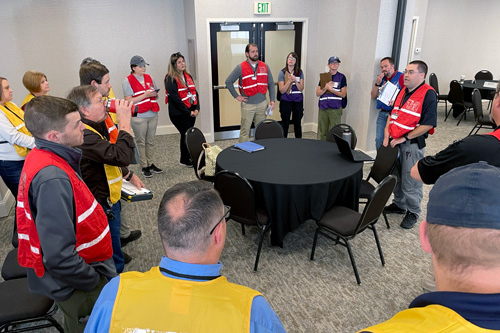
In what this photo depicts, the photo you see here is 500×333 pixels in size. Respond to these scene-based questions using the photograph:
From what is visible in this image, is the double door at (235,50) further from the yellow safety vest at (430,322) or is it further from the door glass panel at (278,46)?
the yellow safety vest at (430,322)

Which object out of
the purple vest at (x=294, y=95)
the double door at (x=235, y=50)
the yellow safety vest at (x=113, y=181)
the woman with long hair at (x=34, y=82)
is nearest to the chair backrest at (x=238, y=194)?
the yellow safety vest at (x=113, y=181)

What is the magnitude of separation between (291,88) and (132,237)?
348cm

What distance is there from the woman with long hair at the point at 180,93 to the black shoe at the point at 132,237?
4.94 feet

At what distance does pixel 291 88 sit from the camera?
5559 mm

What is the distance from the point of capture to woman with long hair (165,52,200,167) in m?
4.73

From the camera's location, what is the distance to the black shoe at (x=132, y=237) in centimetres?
332

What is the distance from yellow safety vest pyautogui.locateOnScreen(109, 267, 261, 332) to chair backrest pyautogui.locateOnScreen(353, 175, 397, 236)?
1745 millimetres

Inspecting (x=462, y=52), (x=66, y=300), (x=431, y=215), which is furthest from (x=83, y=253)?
(x=462, y=52)

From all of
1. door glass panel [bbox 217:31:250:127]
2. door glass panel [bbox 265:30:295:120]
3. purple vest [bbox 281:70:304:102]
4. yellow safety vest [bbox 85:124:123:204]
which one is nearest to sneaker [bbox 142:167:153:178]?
door glass panel [bbox 217:31:250:127]

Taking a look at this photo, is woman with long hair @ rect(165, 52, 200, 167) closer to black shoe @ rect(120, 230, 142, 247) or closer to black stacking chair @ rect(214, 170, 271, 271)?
black shoe @ rect(120, 230, 142, 247)

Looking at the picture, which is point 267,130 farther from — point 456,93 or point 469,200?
point 456,93

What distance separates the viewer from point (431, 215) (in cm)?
85

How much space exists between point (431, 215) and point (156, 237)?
301 cm

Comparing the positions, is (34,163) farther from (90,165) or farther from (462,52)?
(462,52)
